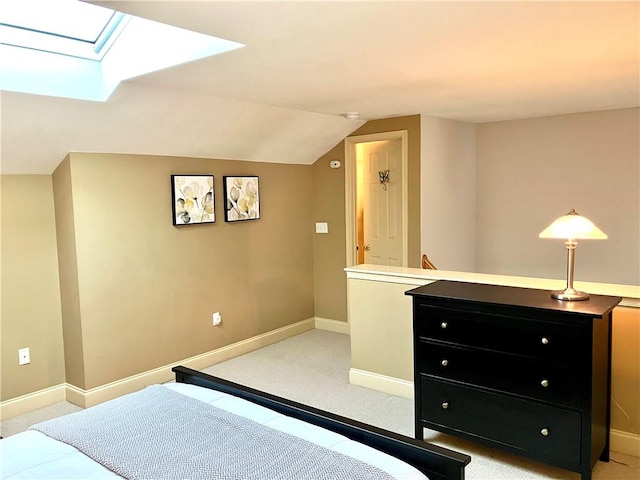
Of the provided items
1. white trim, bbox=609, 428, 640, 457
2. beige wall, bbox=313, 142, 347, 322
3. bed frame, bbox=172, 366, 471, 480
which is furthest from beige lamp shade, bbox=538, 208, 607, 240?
beige wall, bbox=313, 142, 347, 322

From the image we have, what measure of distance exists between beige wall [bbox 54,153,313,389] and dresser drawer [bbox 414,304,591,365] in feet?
7.33

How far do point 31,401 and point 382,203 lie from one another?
3480 mm

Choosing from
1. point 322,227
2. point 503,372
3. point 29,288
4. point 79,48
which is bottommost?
point 503,372

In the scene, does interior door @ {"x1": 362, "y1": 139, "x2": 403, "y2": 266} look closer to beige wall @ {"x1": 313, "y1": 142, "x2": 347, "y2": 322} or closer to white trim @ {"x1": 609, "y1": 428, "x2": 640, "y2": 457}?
beige wall @ {"x1": 313, "y1": 142, "x2": 347, "y2": 322}

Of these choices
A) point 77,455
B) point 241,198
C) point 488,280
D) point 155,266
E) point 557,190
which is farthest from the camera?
point 557,190

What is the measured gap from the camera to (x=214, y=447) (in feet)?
5.93

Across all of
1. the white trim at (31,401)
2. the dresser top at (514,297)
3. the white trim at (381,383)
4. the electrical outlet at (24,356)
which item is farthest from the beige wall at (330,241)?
the electrical outlet at (24,356)

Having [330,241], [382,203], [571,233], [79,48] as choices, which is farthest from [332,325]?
[79,48]

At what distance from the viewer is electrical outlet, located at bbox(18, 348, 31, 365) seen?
3.69 meters

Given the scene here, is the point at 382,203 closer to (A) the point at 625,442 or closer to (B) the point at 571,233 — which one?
(B) the point at 571,233

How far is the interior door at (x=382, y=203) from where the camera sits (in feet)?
16.9

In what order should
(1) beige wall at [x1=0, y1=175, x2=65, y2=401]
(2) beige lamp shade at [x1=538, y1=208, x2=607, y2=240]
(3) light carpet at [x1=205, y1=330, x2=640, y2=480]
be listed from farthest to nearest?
(1) beige wall at [x1=0, y1=175, x2=65, y2=401] < (3) light carpet at [x1=205, y1=330, x2=640, y2=480] < (2) beige lamp shade at [x1=538, y1=208, x2=607, y2=240]

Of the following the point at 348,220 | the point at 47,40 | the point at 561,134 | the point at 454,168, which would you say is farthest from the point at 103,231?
the point at 561,134

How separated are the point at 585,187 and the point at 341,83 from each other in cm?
296
